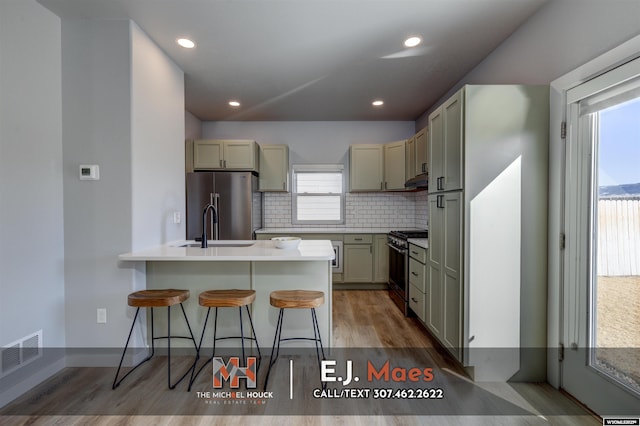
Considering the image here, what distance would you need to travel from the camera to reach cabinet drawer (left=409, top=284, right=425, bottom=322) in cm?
316

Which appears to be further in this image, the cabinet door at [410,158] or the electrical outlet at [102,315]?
the cabinet door at [410,158]

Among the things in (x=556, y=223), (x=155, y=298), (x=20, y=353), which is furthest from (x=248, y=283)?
(x=556, y=223)

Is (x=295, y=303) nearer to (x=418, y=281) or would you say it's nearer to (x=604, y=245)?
(x=418, y=281)

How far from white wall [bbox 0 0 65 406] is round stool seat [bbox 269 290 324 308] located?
5.50ft

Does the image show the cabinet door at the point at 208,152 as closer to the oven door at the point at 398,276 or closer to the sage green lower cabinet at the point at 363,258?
the sage green lower cabinet at the point at 363,258

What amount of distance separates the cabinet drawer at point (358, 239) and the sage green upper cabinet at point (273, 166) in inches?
50.4

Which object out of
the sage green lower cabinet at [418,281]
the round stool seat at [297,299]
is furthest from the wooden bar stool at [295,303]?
the sage green lower cabinet at [418,281]

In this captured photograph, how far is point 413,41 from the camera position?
9.00 feet

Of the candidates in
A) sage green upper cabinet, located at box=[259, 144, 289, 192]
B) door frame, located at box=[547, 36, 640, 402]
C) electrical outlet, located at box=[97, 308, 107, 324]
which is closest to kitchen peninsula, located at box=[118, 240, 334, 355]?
electrical outlet, located at box=[97, 308, 107, 324]

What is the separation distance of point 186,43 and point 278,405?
2.97m

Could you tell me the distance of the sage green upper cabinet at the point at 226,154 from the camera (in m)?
4.71

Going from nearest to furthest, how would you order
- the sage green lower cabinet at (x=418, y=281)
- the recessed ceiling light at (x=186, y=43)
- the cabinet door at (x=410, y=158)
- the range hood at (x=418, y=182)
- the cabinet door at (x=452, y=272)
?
the cabinet door at (x=452, y=272)
the recessed ceiling light at (x=186, y=43)
the sage green lower cabinet at (x=418, y=281)
the range hood at (x=418, y=182)
the cabinet door at (x=410, y=158)

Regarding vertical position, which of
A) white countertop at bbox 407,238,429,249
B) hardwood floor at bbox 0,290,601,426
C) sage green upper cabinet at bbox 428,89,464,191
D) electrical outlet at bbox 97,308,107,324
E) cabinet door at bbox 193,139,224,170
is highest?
cabinet door at bbox 193,139,224,170

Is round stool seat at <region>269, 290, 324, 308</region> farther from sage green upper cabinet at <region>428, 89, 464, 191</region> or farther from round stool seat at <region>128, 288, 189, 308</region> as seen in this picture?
sage green upper cabinet at <region>428, 89, 464, 191</region>
